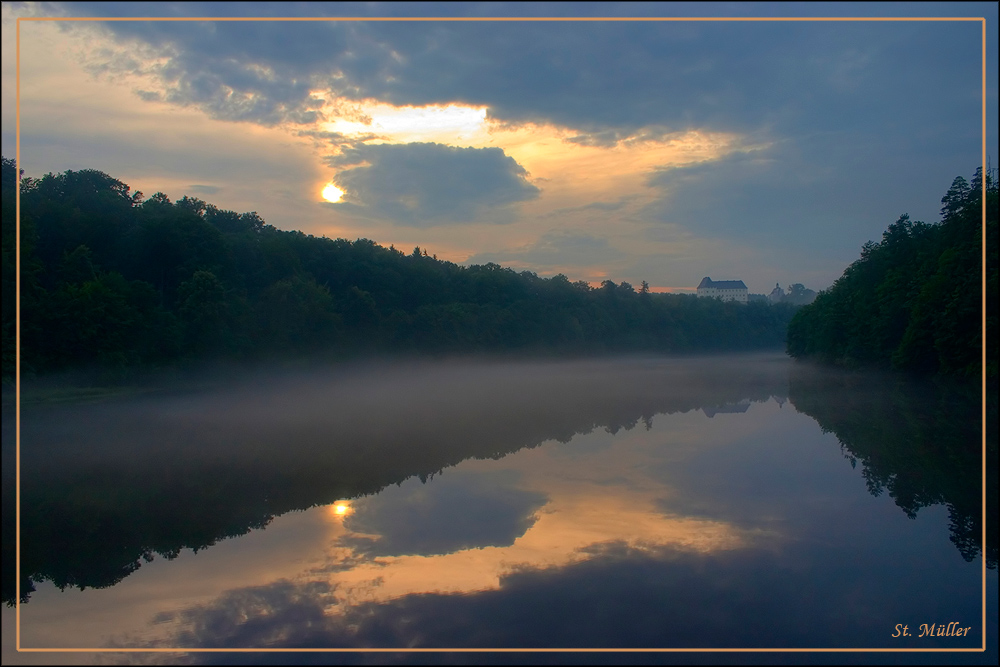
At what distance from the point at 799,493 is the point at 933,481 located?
3007 mm

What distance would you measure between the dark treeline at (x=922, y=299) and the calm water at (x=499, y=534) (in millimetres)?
9246

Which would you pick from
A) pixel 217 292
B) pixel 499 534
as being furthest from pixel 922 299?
pixel 217 292

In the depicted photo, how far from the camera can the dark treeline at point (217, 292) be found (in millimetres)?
25781

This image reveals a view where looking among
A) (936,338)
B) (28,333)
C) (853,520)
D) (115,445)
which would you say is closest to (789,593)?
(853,520)

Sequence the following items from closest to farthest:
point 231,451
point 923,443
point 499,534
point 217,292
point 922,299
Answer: point 499,534 < point 923,443 < point 231,451 < point 922,299 < point 217,292

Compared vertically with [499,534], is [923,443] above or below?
above

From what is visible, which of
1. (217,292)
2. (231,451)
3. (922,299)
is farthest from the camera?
(217,292)

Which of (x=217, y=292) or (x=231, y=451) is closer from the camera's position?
(x=231, y=451)

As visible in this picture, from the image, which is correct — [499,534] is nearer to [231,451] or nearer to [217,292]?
[231,451]

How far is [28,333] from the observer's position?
71.6ft

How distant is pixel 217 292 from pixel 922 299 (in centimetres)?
3731

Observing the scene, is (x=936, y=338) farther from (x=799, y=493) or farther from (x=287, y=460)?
(x=287, y=460)

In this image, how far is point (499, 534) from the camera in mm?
10102

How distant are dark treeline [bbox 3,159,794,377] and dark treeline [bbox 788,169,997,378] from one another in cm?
3109
